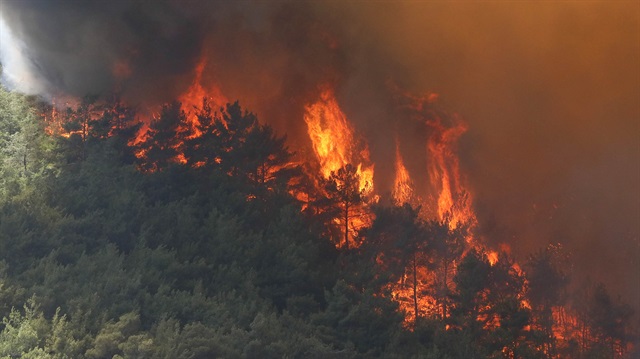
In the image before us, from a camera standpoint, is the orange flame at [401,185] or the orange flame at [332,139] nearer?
the orange flame at [401,185]

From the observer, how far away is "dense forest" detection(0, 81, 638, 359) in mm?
20078

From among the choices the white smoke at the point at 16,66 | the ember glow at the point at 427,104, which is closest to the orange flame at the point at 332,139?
the ember glow at the point at 427,104

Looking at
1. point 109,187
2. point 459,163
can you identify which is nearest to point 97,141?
point 109,187

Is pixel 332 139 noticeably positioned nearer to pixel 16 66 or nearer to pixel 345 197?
Result: pixel 345 197

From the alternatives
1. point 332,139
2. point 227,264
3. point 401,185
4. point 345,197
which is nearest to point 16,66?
point 332,139

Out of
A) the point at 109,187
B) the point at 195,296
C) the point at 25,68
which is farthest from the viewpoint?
the point at 25,68

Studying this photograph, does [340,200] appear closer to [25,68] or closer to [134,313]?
[134,313]

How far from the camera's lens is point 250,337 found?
2025 cm

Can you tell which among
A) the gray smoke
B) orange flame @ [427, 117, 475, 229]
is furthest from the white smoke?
orange flame @ [427, 117, 475, 229]

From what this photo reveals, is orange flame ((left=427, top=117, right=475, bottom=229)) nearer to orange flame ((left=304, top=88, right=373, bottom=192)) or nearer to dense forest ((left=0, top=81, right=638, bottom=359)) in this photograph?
dense forest ((left=0, top=81, right=638, bottom=359))

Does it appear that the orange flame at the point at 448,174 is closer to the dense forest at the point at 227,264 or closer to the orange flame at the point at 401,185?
the orange flame at the point at 401,185

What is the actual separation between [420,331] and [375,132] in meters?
13.3

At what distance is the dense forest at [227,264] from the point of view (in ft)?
65.9

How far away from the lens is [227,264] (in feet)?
83.9
